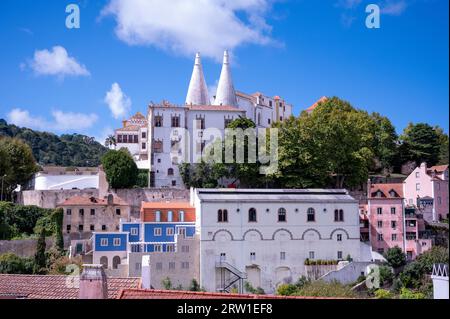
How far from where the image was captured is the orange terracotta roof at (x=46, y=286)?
1155 cm

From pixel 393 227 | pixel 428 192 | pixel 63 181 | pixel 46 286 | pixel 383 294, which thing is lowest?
pixel 383 294

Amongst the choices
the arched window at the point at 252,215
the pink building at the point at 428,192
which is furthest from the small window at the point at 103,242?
the pink building at the point at 428,192

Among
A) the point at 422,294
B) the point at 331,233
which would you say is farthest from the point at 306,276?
the point at 422,294

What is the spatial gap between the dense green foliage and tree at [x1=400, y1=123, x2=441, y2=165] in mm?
29773

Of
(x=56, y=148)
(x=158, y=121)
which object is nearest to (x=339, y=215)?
(x=158, y=121)

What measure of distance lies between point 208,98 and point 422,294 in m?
24.0

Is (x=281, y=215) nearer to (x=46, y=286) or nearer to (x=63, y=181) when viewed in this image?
(x=63, y=181)

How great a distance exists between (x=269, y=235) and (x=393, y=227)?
22.4 ft

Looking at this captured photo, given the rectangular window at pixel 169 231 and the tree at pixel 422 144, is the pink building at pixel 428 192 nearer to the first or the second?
the tree at pixel 422 144

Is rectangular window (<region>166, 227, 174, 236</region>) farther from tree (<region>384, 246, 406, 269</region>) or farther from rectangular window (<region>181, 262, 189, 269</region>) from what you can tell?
tree (<region>384, 246, 406, 269</region>)

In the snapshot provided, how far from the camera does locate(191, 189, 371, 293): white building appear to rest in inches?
1226

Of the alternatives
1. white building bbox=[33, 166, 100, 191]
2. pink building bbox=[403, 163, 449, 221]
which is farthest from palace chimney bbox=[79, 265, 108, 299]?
white building bbox=[33, 166, 100, 191]

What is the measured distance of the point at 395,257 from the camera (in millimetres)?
32438

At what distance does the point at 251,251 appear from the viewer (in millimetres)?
31750
